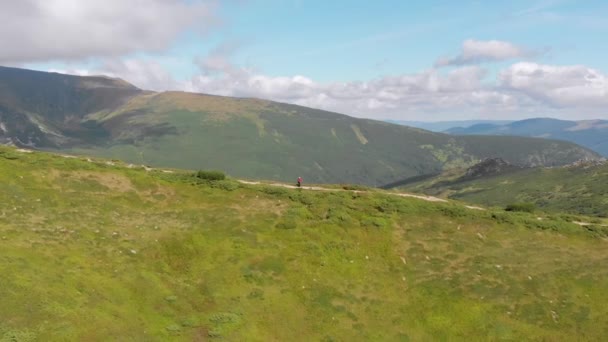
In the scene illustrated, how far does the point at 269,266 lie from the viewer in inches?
1704

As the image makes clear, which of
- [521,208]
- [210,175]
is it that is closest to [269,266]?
[210,175]

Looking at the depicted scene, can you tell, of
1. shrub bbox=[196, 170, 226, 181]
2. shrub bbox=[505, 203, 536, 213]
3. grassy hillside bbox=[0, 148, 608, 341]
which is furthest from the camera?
shrub bbox=[505, 203, 536, 213]

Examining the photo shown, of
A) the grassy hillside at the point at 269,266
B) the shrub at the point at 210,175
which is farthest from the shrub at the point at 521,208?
the shrub at the point at 210,175

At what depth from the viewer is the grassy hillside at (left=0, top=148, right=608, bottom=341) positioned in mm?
33656

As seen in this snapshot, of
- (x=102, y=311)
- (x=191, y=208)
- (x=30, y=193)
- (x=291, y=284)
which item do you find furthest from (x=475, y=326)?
(x=30, y=193)

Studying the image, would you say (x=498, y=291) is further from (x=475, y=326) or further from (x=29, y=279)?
(x=29, y=279)

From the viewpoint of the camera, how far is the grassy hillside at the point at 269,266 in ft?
110

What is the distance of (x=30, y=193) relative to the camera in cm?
4894

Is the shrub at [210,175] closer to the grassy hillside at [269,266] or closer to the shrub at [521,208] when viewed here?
the grassy hillside at [269,266]

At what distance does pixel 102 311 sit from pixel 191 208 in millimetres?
22611

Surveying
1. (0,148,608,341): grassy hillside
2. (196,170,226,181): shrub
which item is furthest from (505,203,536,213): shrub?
(196,170,226,181): shrub

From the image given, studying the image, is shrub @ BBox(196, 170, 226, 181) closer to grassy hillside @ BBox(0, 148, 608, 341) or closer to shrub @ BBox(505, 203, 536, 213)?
grassy hillside @ BBox(0, 148, 608, 341)

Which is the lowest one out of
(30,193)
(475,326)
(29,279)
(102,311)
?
(475,326)

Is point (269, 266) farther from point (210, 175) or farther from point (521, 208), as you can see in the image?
point (521, 208)
